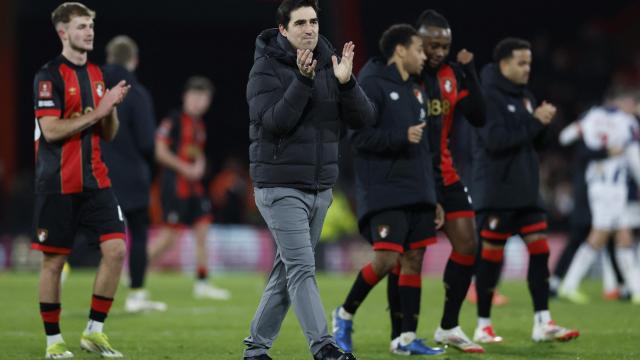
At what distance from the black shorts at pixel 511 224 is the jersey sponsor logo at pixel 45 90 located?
364cm

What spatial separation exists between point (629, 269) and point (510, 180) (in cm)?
513

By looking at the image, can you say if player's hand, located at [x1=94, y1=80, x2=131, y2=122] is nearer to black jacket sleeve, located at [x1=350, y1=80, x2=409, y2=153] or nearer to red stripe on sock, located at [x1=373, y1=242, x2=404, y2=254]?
black jacket sleeve, located at [x1=350, y1=80, x2=409, y2=153]

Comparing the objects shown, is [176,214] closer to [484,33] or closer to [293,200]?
[293,200]

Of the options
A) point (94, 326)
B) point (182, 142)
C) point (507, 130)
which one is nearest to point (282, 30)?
point (94, 326)

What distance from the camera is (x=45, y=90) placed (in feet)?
26.6

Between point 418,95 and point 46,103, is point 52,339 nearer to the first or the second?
point 46,103

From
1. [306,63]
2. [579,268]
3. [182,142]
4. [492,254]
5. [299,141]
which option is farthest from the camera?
[182,142]

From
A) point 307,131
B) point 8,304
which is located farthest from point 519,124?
point 8,304

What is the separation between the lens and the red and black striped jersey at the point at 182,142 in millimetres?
14133

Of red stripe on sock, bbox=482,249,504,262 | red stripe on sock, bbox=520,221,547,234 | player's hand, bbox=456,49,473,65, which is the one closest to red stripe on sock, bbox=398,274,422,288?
red stripe on sock, bbox=482,249,504,262

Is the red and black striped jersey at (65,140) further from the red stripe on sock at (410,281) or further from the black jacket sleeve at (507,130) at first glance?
the black jacket sleeve at (507,130)

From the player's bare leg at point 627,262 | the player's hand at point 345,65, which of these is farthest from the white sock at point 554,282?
the player's hand at point 345,65

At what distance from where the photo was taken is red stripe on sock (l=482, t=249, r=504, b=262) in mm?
9547

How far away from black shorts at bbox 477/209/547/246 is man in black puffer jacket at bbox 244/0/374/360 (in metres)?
2.68
